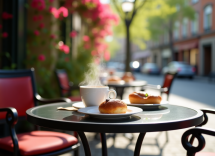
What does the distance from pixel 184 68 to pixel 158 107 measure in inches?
911

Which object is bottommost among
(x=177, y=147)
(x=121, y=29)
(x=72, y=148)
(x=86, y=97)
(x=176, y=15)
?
(x=177, y=147)

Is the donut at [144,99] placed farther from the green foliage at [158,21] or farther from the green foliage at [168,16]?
the green foliage at [168,16]

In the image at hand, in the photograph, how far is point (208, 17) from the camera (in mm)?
29531

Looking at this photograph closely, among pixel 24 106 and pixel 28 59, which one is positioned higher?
pixel 28 59

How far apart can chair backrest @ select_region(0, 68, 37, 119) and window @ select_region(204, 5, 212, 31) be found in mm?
28315

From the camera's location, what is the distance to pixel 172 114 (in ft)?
6.09

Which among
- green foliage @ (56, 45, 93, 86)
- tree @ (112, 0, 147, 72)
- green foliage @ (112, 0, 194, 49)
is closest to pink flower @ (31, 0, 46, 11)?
green foliage @ (56, 45, 93, 86)

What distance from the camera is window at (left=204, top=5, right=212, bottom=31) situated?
28891 millimetres

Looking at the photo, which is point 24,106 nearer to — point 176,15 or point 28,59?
point 28,59

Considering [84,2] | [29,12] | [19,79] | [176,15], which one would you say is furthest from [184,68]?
[19,79]

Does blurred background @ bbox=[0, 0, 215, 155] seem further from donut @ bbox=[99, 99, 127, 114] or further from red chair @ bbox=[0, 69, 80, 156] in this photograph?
donut @ bbox=[99, 99, 127, 114]

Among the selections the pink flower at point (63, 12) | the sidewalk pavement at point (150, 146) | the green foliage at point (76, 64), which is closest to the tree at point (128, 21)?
the green foliage at point (76, 64)

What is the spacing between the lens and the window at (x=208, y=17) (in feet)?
94.8

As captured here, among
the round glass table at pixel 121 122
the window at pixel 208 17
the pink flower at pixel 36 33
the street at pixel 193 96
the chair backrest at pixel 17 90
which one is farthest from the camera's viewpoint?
the window at pixel 208 17
